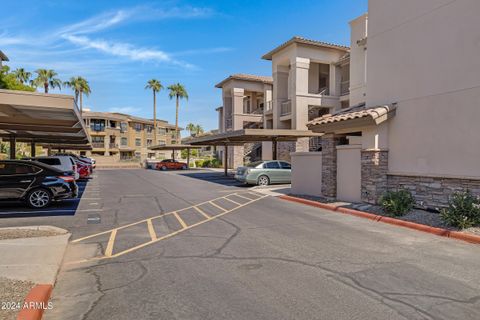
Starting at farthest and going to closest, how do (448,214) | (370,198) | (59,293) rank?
(370,198) < (448,214) < (59,293)

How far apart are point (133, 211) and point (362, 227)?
7.63 m

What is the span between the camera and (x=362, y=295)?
491 cm

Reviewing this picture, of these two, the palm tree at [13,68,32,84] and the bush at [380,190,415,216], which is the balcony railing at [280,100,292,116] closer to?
the bush at [380,190,415,216]

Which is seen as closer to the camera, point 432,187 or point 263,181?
point 432,187

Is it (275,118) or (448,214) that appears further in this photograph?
(275,118)

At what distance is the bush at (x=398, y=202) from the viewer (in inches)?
415

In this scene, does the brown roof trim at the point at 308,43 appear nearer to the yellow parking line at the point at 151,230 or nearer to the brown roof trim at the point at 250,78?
the brown roof trim at the point at 250,78

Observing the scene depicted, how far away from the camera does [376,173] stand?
40.5 feet

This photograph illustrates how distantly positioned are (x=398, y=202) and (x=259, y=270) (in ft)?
21.0

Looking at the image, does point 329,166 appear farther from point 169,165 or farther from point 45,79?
point 45,79

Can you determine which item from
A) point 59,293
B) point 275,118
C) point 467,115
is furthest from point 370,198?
point 275,118

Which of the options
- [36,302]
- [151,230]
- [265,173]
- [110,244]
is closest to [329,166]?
[265,173]

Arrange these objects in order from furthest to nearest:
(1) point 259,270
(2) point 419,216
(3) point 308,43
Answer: (3) point 308,43
(2) point 419,216
(1) point 259,270

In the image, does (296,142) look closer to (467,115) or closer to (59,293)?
(467,115)
